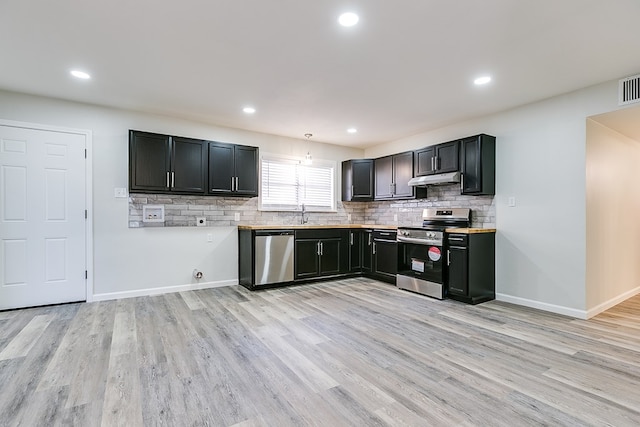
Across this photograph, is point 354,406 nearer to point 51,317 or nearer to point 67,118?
point 51,317

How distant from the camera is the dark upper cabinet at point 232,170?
4688mm

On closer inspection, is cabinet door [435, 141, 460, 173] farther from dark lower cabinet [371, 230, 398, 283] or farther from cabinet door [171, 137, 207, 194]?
cabinet door [171, 137, 207, 194]

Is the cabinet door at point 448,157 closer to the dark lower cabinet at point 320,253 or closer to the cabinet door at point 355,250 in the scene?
the cabinet door at point 355,250

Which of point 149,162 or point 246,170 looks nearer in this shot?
point 149,162

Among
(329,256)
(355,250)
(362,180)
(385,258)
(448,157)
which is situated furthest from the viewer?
(362,180)

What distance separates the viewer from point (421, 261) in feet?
14.9

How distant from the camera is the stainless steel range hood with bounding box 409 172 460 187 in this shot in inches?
173

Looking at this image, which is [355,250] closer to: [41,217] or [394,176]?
[394,176]

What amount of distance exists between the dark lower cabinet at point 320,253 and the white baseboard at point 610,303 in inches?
130

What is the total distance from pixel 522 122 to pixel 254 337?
4131 mm

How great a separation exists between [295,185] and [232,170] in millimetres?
1340

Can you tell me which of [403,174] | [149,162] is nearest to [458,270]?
[403,174]

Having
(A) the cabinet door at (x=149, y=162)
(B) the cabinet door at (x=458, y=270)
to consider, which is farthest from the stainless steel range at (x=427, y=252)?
(A) the cabinet door at (x=149, y=162)

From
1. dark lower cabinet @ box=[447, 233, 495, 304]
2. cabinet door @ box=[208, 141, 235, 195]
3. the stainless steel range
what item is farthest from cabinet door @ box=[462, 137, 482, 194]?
cabinet door @ box=[208, 141, 235, 195]
